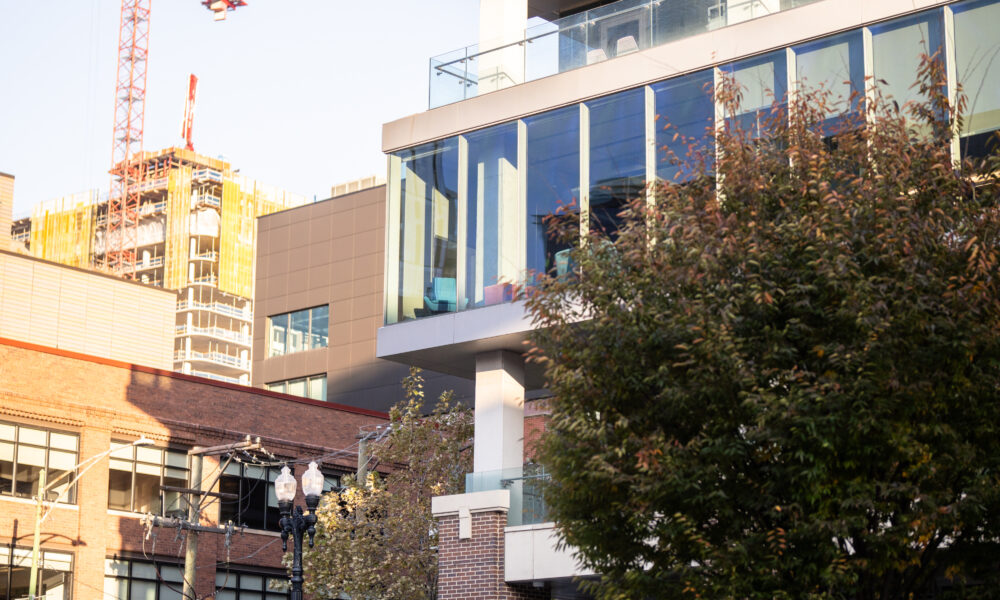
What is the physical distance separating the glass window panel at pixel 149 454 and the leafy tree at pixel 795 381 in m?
29.2

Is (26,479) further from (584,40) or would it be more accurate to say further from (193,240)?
(193,240)

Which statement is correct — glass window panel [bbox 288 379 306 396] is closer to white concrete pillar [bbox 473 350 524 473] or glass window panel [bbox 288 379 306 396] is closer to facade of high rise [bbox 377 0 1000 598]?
facade of high rise [bbox 377 0 1000 598]

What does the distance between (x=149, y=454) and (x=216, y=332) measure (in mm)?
113857

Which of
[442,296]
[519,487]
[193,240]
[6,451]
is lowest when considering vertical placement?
[519,487]

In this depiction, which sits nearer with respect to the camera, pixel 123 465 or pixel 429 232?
pixel 429 232

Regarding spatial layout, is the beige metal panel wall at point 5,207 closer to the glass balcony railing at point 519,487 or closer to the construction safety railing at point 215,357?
the glass balcony railing at point 519,487

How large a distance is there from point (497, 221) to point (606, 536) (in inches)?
527

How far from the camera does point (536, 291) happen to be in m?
17.6

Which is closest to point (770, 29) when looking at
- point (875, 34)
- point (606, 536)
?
point (875, 34)

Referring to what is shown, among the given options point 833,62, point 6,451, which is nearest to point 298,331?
point 6,451

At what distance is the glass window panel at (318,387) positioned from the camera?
221ft

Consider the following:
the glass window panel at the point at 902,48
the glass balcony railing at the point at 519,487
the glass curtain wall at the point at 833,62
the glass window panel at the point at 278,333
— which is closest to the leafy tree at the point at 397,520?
the glass balcony railing at the point at 519,487

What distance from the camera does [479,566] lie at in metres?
28.0

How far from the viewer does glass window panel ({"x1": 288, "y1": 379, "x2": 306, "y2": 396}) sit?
68188mm
